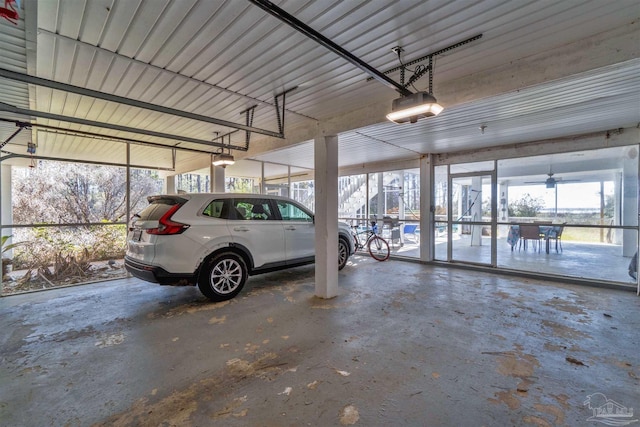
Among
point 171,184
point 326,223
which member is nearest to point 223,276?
point 326,223

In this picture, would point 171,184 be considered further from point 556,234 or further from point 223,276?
point 556,234

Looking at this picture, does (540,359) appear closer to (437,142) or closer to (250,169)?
(437,142)

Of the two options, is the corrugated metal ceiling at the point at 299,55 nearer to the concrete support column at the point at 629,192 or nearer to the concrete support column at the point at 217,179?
the concrete support column at the point at 629,192

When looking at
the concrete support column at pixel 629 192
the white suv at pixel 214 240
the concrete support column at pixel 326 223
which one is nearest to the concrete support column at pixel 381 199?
the white suv at pixel 214 240

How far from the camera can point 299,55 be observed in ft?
8.60

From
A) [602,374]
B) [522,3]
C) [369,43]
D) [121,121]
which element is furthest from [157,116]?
[602,374]

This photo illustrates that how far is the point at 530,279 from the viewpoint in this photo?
17.7 ft

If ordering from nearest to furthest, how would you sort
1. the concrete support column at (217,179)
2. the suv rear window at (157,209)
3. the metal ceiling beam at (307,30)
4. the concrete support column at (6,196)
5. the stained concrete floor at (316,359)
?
the metal ceiling beam at (307,30), the stained concrete floor at (316,359), the suv rear window at (157,209), the concrete support column at (217,179), the concrete support column at (6,196)

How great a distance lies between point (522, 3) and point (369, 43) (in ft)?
3.61

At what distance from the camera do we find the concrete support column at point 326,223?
13.4ft

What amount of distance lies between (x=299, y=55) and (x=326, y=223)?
2.25 metres

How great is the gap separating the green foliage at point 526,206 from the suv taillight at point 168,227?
22.1ft

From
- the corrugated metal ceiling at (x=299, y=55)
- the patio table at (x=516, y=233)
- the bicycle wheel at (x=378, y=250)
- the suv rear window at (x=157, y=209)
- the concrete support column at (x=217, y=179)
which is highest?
the corrugated metal ceiling at (x=299, y=55)

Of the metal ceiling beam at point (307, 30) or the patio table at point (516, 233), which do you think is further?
the patio table at point (516, 233)
